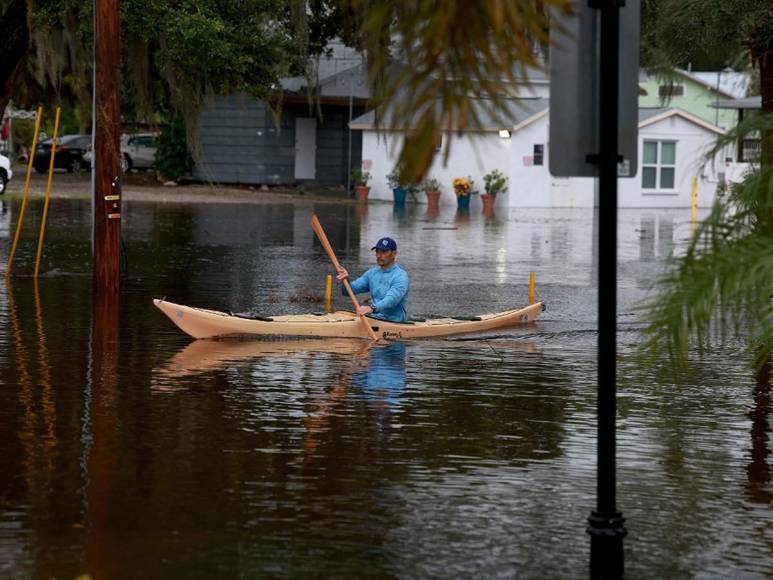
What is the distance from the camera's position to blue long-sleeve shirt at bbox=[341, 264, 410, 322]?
16.3m

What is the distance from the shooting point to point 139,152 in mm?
61781

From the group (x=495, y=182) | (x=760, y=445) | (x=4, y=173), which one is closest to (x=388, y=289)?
(x=760, y=445)

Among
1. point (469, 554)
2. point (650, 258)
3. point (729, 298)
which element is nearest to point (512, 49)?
point (729, 298)

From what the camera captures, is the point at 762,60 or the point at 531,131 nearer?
the point at 762,60

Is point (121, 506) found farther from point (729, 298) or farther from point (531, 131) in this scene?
point (531, 131)

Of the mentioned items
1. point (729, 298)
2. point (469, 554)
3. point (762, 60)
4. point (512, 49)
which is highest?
point (762, 60)

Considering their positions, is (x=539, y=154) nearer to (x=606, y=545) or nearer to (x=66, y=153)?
(x=66, y=153)

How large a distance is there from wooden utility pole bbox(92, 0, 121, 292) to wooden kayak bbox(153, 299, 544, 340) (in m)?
3.97

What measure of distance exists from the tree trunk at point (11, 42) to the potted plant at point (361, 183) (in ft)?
93.5

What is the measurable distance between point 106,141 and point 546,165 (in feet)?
112

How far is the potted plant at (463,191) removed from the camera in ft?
164

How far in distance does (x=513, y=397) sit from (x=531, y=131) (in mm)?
39143

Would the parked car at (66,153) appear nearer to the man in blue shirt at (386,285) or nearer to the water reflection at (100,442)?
the water reflection at (100,442)

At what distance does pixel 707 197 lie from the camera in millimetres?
55281
